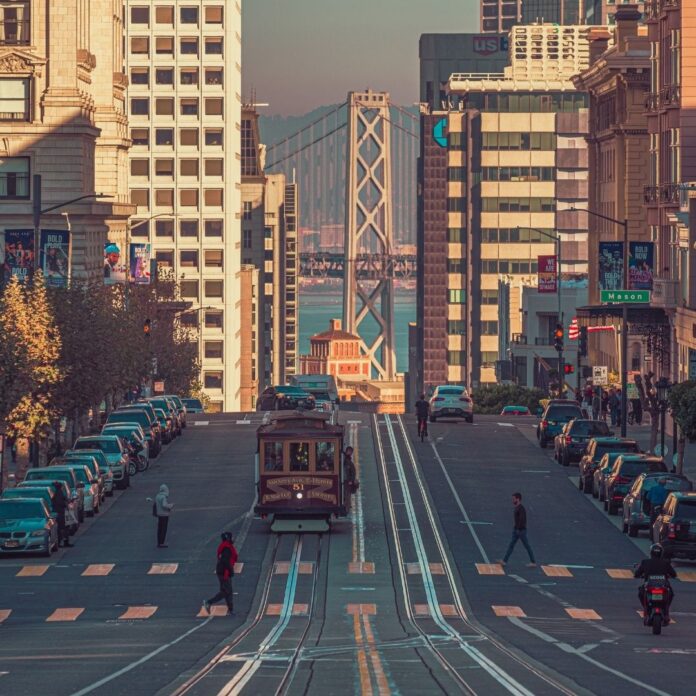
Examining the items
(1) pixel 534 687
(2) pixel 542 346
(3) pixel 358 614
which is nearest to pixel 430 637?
(3) pixel 358 614

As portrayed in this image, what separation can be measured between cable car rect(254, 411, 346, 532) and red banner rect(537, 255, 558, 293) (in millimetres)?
68165

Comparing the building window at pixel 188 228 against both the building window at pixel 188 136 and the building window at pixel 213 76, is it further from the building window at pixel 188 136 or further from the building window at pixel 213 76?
the building window at pixel 213 76

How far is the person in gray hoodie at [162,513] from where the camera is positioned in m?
48.2

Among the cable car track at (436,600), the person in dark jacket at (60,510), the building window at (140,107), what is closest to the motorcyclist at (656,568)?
the cable car track at (436,600)

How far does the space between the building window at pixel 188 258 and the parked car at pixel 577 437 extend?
12092cm

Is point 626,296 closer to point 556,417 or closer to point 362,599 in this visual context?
point 556,417

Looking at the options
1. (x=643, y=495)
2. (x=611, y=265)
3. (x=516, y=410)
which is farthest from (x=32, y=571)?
(x=516, y=410)

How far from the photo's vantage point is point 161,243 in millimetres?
186750

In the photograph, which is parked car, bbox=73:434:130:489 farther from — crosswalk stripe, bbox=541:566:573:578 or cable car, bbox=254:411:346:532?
crosswalk stripe, bbox=541:566:573:578

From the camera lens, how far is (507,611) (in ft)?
127

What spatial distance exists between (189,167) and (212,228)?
615 centimetres

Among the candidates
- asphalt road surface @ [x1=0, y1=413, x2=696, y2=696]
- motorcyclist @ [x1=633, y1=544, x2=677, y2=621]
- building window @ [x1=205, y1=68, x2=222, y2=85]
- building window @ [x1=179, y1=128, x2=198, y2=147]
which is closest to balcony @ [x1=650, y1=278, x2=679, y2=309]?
asphalt road surface @ [x1=0, y1=413, x2=696, y2=696]

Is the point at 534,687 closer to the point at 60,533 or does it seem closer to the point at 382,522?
the point at 60,533

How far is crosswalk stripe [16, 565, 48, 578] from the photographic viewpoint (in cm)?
4431
